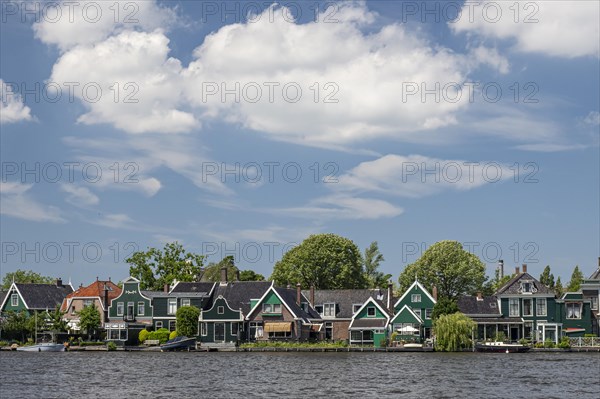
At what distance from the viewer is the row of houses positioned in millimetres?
98125

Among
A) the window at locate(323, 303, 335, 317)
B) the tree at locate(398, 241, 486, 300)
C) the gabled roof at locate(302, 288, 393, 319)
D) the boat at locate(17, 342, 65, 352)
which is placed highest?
the tree at locate(398, 241, 486, 300)

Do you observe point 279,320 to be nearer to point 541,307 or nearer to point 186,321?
point 186,321

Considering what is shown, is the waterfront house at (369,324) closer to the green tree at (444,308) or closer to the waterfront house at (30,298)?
the green tree at (444,308)

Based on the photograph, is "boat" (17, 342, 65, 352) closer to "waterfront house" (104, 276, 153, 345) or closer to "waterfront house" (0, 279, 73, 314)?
"waterfront house" (104, 276, 153, 345)

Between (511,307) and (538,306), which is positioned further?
(511,307)

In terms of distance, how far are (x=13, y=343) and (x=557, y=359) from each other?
59878 millimetres

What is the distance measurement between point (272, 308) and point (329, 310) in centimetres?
779

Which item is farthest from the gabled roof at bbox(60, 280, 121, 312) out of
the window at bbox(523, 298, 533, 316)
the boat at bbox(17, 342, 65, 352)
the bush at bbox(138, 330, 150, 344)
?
the window at bbox(523, 298, 533, 316)

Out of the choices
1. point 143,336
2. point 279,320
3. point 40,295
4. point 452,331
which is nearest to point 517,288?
point 452,331

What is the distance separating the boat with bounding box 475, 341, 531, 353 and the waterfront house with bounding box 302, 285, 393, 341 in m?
15.0

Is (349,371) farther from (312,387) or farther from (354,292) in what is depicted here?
(354,292)

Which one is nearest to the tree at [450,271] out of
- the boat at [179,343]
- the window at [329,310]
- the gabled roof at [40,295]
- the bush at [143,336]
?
the window at [329,310]

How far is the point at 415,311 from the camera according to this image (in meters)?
98.3

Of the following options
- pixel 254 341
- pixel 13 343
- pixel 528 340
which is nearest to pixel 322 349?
pixel 254 341
